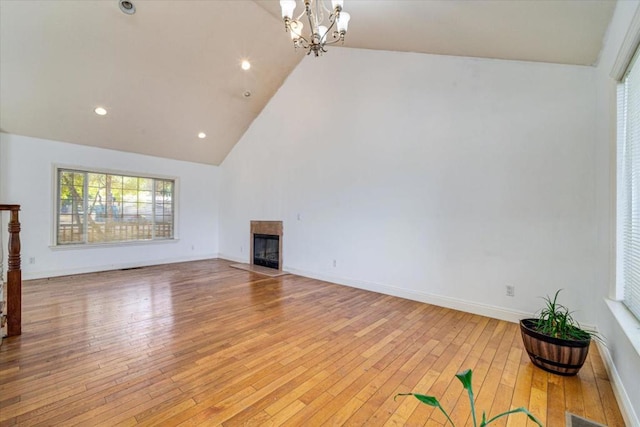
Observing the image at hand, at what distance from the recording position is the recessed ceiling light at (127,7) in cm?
346

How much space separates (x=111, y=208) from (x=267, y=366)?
18.2ft

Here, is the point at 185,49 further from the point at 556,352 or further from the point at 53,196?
the point at 556,352

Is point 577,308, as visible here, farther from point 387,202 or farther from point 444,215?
point 387,202

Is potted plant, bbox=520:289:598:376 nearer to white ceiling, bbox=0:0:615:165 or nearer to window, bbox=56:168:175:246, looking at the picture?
white ceiling, bbox=0:0:615:165

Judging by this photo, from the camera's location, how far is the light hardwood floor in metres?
1.75

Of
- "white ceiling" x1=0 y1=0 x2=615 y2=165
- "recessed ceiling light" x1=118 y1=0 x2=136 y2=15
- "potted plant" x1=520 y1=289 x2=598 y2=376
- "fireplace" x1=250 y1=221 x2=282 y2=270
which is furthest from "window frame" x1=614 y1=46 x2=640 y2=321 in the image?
"recessed ceiling light" x1=118 y1=0 x2=136 y2=15

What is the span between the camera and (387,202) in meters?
4.20

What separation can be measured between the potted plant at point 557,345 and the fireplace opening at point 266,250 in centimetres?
437

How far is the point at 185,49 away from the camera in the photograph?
430 centimetres

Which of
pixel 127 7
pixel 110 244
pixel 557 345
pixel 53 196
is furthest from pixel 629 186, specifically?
pixel 53 196

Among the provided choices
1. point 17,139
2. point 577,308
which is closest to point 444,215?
point 577,308

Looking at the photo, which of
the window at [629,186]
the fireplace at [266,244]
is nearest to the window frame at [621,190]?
the window at [629,186]

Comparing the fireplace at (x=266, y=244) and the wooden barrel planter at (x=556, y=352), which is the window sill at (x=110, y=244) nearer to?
the fireplace at (x=266, y=244)

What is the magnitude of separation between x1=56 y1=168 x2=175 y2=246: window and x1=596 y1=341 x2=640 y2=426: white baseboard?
7456 mm
